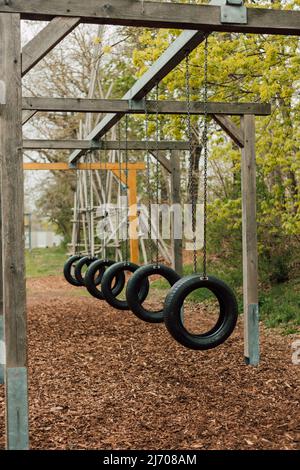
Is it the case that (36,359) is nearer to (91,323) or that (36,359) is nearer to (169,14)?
(91,323)

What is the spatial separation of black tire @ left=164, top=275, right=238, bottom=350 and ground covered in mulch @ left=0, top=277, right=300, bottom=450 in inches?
22.2

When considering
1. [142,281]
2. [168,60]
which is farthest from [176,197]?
[168,60]

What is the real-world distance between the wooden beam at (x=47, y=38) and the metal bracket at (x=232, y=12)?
0.94m

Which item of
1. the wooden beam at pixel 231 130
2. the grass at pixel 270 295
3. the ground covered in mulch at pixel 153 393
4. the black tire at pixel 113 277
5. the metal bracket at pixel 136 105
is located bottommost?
the ground covered in mulch at pixel 153 393

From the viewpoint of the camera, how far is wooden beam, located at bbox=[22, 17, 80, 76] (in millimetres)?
3740

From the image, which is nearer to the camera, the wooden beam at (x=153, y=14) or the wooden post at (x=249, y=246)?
the wooden beam at (x=153, y=14)

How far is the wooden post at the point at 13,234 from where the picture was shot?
11.5ft

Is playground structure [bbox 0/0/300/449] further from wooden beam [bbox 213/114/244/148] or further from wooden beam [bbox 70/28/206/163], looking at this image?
wooden beam [bbox 213/114/244/148]

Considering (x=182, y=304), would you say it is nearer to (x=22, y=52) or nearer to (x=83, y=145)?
(x=22, y=52)

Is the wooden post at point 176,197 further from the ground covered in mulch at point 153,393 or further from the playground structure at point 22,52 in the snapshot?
the playground structure at point 22,52

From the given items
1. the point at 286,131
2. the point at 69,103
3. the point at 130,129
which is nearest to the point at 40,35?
the point at 69,103

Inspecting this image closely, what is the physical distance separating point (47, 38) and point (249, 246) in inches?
122

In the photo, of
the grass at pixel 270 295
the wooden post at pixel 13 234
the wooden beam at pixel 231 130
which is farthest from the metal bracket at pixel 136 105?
the grass at pixel 270 295

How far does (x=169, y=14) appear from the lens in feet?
12.6
